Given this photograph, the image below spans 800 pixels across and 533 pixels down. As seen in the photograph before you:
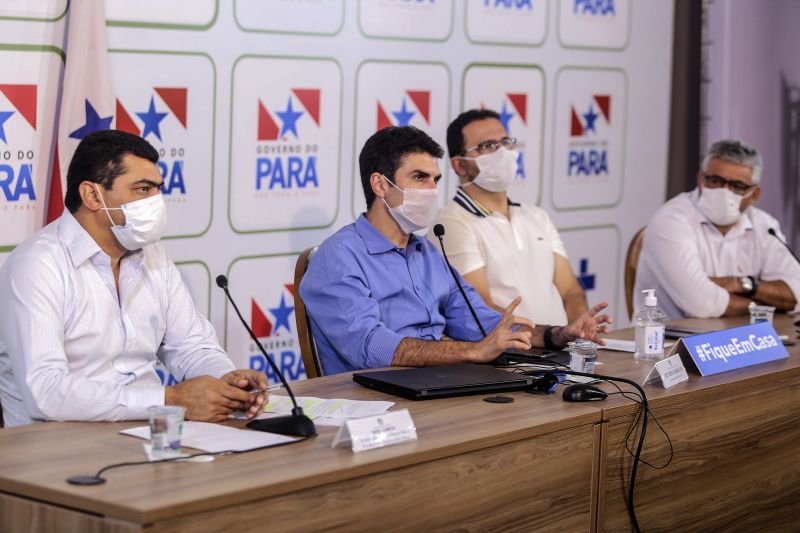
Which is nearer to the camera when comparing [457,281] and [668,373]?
[668,373]

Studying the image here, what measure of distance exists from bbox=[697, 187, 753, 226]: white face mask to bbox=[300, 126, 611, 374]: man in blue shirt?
45.3 inches

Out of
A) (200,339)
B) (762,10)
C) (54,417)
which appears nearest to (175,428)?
(54,417)

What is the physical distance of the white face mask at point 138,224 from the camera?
247 cm

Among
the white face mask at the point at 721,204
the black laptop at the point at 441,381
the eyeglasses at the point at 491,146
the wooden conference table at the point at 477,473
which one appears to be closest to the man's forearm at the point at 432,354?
the black laptop at the point at 441,381

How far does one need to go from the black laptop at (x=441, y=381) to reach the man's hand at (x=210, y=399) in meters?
0.37

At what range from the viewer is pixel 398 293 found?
9.92 feet

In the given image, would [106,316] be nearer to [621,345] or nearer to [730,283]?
[621,345]

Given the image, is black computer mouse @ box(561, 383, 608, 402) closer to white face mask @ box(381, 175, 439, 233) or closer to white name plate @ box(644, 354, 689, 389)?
white name plate @ box(644, 354, 689, 389)

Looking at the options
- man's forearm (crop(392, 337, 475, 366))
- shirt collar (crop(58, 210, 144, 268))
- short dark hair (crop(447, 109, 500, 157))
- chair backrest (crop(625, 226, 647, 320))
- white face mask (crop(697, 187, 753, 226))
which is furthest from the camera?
chair backrest (crop(625, 226, 647, 320))

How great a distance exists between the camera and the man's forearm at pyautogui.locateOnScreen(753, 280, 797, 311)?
3920 mm

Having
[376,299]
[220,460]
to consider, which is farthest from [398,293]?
[220,460]

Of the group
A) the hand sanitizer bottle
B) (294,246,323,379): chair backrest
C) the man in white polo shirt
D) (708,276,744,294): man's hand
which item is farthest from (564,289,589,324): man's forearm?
(294,246,323,379): chair backrest

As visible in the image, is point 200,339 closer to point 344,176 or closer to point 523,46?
point 344,176

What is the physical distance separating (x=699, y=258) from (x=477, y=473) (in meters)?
2.14
